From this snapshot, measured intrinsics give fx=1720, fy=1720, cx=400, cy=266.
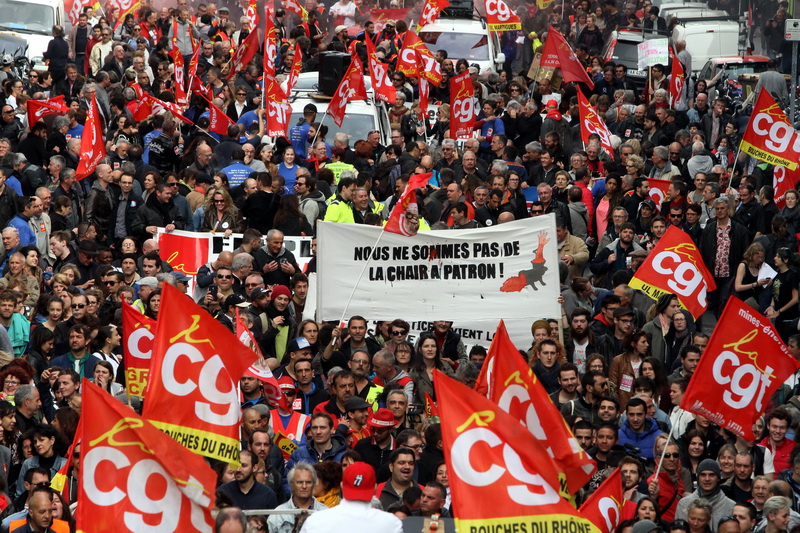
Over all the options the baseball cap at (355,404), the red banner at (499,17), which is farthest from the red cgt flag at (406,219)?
the red banner at (499,17)

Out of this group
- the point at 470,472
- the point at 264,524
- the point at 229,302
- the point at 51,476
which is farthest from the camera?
the point at 229,302

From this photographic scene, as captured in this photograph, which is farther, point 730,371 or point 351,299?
point 351,299

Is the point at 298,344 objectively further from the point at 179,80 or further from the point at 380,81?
the point at 179,80

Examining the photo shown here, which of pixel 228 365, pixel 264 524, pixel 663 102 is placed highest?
pixel 228 365

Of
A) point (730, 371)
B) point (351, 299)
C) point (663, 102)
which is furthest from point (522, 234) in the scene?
point (663, 102)

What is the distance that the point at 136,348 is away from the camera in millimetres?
13094

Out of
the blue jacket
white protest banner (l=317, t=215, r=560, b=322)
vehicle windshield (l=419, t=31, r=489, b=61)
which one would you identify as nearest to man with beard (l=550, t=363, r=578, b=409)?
the blue jacket

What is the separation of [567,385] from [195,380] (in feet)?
14.6

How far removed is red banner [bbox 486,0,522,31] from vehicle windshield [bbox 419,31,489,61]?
2.22 feet

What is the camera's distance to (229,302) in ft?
51.6

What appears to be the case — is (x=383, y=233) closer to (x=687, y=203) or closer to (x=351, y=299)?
(x=351, y=299)

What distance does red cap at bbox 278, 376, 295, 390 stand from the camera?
14.0m

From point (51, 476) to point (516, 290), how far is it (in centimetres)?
507

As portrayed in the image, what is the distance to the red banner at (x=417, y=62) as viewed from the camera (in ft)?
83.3
